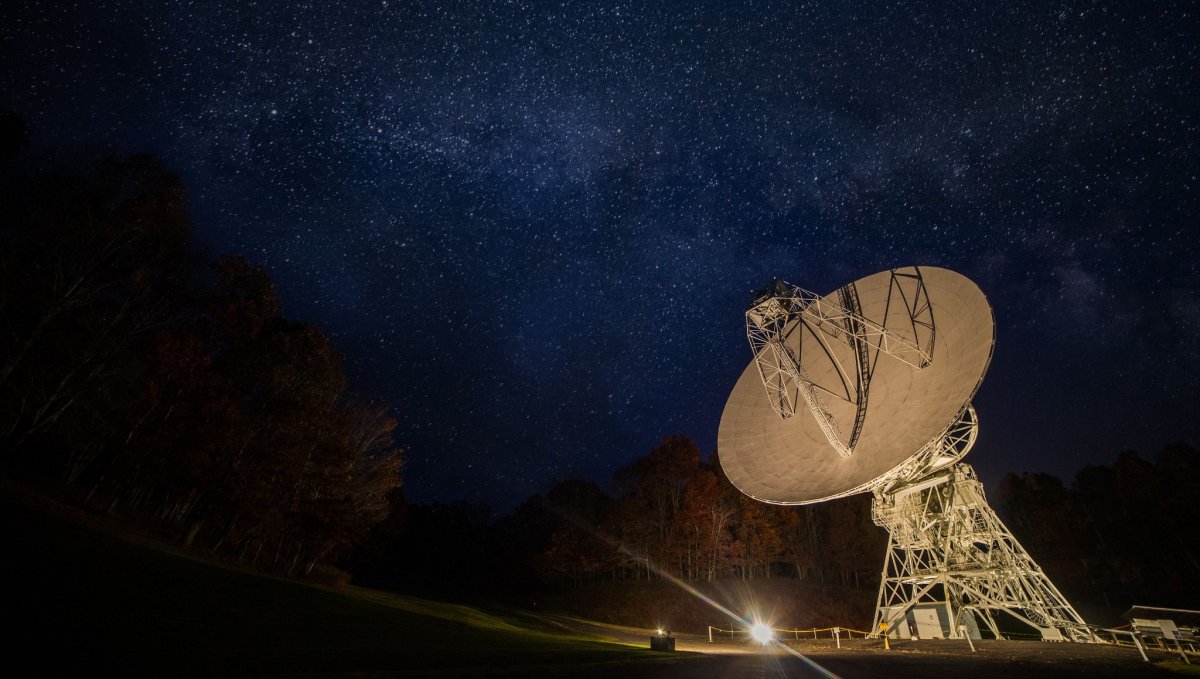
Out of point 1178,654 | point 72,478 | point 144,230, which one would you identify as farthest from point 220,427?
point 1178,654

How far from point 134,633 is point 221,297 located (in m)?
25.6

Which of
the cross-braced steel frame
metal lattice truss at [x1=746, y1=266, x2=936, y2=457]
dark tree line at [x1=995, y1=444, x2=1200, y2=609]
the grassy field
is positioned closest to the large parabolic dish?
metal lattice truss at [x1=746, y1=266, x2=936, y2=457]

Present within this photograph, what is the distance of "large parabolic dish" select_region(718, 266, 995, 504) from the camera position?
1855 cm

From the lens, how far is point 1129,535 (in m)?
54.0

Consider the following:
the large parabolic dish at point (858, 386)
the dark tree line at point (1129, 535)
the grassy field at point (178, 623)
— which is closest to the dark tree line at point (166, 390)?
the grassy field at point (178, 623)

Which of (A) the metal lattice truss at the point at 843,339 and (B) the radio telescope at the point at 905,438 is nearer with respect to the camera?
(B) the radio telescope at the point at 905,438

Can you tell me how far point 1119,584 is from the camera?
50.7m

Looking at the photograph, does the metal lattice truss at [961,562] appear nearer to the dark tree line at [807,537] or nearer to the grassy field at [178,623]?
the grassy field at [178,623]

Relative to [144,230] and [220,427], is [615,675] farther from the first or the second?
[144,230]

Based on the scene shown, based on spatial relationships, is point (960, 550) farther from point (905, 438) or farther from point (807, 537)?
point (807, 537)

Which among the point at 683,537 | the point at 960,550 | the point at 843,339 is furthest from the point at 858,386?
the point at 683,537

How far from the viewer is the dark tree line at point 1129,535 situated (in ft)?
155

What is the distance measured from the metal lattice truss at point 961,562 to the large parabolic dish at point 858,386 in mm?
3868

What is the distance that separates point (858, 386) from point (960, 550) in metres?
8.32
